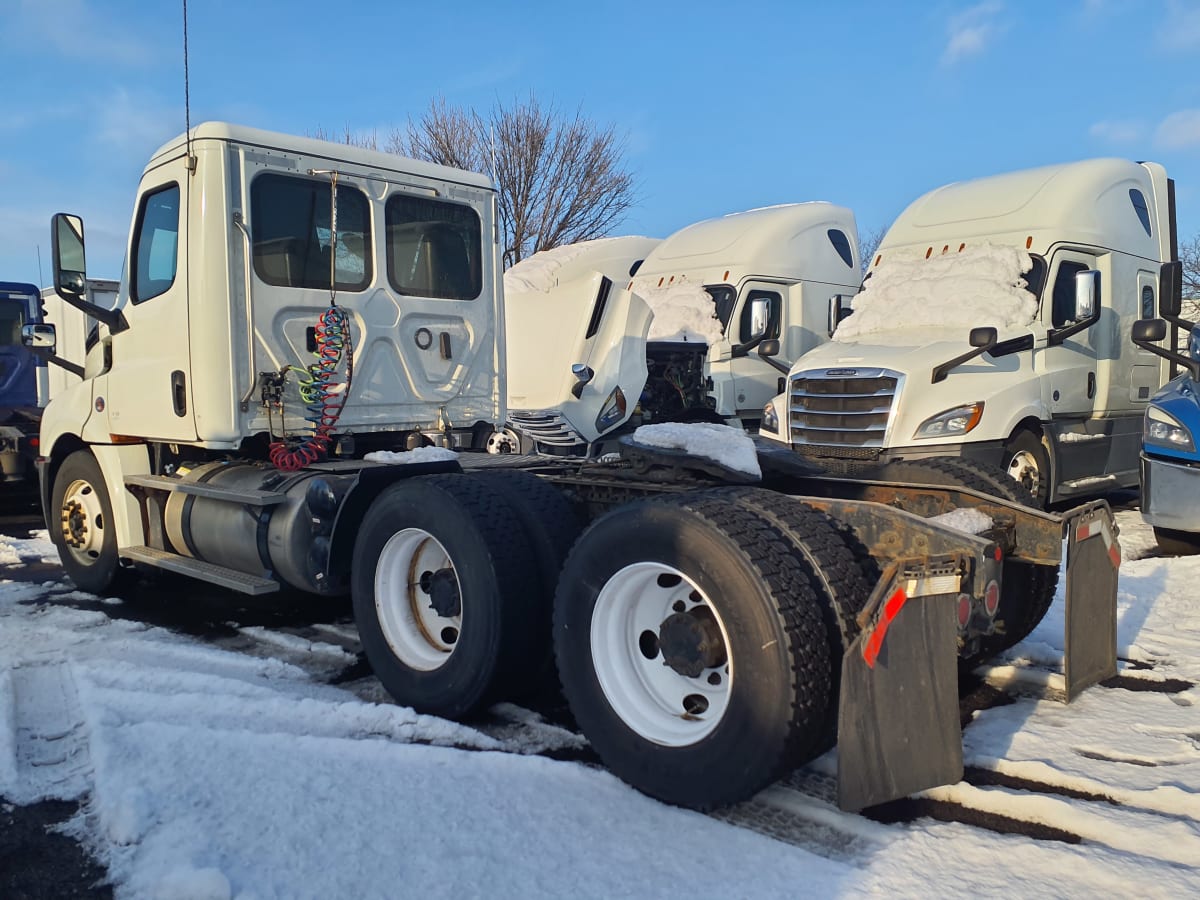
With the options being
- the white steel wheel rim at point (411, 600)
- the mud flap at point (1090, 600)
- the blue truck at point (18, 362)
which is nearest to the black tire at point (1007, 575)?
the mud flap at point (1090, 600)

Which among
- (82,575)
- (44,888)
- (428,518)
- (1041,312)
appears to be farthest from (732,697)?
(1041,312)

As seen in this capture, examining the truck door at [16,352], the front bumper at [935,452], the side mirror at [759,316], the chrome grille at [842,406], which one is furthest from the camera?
the truck door at [16,352]

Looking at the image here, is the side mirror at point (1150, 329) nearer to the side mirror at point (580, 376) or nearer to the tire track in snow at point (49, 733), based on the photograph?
the side mirror at point (580, 376)

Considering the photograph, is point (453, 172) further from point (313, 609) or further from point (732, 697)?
point (732, 697)

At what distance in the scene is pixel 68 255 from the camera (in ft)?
19.8

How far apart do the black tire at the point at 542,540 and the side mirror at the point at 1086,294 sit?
6.65 m

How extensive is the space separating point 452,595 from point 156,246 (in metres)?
3.42

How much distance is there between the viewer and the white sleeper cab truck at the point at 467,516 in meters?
3.01

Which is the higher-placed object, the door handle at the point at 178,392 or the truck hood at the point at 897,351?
the truck hood at the point at 897,351

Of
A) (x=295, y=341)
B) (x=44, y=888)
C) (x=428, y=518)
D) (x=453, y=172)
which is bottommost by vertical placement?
(x=44, y=888)

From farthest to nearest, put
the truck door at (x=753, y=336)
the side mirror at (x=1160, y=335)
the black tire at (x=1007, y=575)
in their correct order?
the truck door at (x=753, y=336)
the side mirror at (x=1160, y=335)
the black tire at (x=1007, y=575)

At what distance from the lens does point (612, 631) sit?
11.7ft

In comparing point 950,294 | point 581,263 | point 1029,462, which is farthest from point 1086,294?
point 581,263

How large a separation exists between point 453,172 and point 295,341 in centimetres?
176
